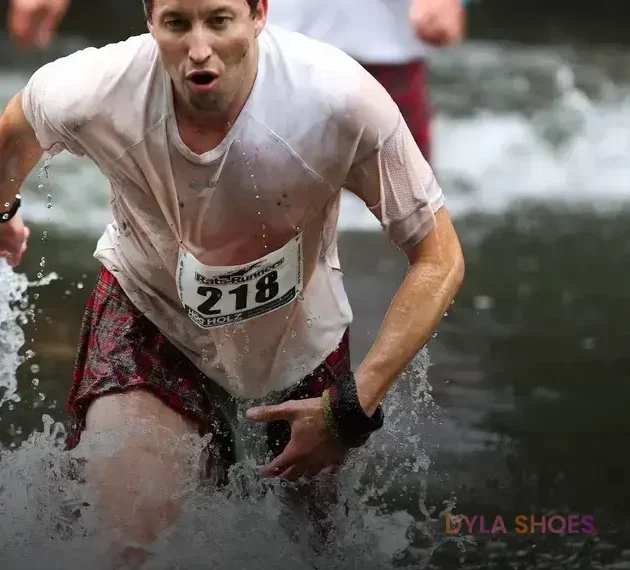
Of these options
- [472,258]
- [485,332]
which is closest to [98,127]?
[485,332]

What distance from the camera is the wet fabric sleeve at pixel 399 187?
2.53 meters

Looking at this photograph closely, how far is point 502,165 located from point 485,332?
10.5 feet

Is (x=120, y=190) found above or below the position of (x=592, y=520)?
above

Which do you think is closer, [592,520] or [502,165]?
[592,520]

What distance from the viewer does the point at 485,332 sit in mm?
4973

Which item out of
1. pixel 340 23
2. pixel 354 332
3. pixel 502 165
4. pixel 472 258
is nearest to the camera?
pixel 354 332

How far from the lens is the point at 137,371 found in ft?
9.22

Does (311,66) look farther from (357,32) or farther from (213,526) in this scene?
(357,32)

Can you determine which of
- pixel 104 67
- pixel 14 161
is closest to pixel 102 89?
pixel 104 67

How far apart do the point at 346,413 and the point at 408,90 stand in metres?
2.96

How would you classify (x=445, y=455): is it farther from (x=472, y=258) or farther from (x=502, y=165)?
(x=502, y=165)

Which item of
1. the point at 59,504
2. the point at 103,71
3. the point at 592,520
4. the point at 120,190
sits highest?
the point at 103,71

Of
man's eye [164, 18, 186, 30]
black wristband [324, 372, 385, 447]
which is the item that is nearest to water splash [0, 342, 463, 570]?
black wristband [324, 372, 385, 447]

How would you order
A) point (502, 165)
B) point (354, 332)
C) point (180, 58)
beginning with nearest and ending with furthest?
1. point (180, 58)
2. point (354, 332)
3. point (502, 165)
